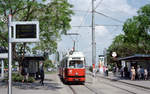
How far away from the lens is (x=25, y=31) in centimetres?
988

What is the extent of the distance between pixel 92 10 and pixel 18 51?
30.0 feet

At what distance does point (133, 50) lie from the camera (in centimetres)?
8169

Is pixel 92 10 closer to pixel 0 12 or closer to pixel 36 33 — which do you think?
pixel 0 12

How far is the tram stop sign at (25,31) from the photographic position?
9.61 m

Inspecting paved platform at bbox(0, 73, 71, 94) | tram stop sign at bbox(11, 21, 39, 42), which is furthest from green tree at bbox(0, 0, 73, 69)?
tram stop sign at bbox(11, 21, 39, 42)

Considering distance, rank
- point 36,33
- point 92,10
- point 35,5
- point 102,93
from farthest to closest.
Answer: point 92,10
point 35,5
point 102,93
point 36,33

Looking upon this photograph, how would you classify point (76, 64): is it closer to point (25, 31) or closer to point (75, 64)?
point (75, 64)

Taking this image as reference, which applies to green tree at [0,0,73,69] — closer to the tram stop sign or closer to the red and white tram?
the red and white tram

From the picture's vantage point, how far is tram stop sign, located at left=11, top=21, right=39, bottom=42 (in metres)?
9.61

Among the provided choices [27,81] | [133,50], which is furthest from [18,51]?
[133,50]

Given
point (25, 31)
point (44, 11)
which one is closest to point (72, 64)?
point (44, 11)

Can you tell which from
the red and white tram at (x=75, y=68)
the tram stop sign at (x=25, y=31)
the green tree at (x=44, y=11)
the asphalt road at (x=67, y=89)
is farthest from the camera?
the red and white tram at (x=75, y=68)

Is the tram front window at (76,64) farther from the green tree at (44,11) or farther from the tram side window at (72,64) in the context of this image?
the green tree at (44,11)

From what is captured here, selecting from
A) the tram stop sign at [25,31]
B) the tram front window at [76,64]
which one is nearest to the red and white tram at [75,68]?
the tram front window at [76,64]
